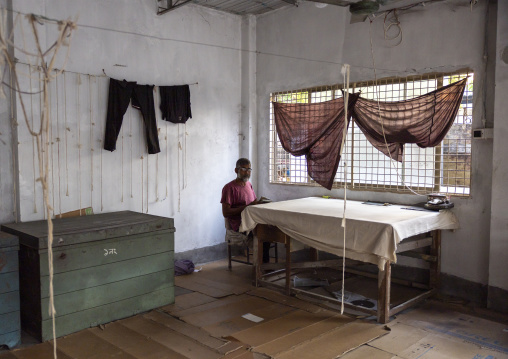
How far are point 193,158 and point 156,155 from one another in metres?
0.58

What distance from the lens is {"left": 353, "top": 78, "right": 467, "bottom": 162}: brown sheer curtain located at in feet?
14.2

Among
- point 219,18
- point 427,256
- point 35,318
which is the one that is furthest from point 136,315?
point 219,18

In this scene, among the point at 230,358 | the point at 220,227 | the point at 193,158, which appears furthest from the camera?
the point at 220,227

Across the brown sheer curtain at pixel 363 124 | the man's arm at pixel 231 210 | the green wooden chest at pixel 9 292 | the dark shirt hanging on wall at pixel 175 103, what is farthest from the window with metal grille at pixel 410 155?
the green wooden chest at pixel 9 292

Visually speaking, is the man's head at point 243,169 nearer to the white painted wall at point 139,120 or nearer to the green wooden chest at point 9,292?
the white painted wall at point 139,120

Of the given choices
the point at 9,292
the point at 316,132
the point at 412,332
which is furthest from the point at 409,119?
the point at 9,292

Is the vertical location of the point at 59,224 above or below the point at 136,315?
above

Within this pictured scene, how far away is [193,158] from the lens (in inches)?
234

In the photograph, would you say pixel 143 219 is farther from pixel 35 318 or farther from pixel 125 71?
pixel 125 71

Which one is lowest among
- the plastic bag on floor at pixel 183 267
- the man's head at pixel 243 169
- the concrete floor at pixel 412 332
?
the concrete floor at pixel 412 332

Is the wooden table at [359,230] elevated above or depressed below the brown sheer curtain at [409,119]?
below

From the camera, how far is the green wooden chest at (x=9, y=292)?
11.1ft

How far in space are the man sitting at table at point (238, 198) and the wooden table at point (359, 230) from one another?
16.3 inches

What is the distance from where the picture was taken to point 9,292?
11.2 ft
